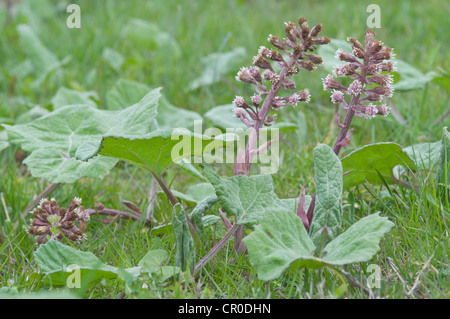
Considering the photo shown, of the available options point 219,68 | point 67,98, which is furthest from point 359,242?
point 219,68

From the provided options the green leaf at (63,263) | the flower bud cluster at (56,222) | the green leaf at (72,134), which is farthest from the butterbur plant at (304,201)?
the flower bud cluster at (56,222)

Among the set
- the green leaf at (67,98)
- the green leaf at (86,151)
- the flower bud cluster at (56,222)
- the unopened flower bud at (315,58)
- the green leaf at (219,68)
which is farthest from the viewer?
the green leaf at (219,68)

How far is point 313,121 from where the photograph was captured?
3.17 m

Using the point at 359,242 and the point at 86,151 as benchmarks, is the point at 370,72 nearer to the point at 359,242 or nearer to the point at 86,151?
the point at 359,242

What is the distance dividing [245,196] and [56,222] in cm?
72

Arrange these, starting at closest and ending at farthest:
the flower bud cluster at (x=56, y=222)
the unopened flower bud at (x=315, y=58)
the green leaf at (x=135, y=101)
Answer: the unopened flower bud at (x=315, y=58) < the flower bud cluster at (x=56, y=222) < the green leaf at (x=135, y=101)

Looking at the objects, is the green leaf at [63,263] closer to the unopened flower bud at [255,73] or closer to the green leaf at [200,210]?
the green leaf at [200,210]

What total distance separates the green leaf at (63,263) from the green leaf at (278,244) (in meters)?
0.44

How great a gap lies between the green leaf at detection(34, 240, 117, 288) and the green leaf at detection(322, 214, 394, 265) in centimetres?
65

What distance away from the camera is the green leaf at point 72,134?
204cm

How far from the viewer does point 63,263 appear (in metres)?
1.65

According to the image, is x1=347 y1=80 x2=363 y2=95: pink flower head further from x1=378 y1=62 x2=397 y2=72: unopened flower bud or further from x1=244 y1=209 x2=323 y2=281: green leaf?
x1=244 y1=209 x2=323 y2=281: green leaf
